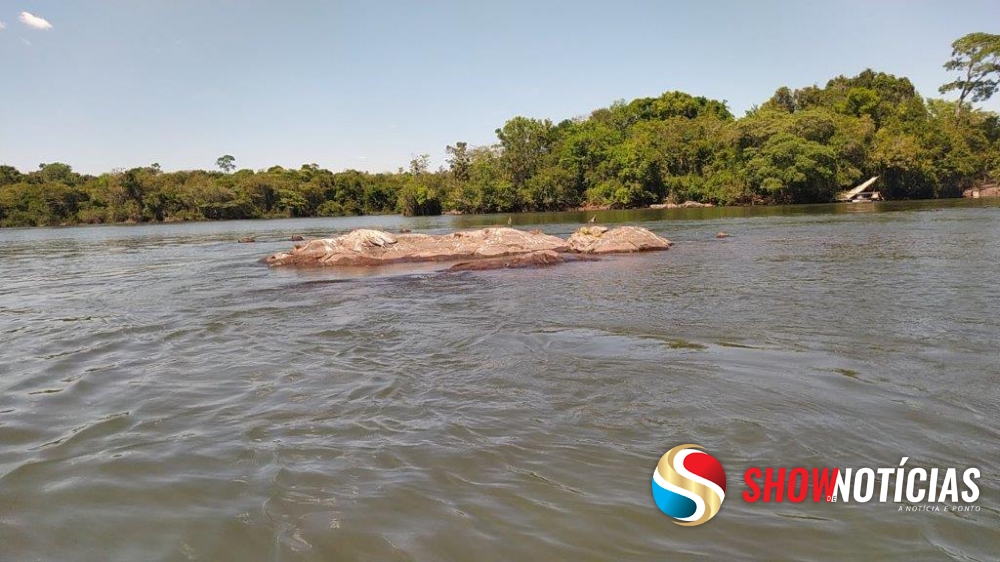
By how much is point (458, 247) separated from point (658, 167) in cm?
6115

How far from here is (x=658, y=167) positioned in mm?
76562

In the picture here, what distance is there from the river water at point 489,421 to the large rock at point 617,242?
32.4ft

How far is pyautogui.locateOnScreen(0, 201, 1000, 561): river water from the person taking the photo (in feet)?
11.2

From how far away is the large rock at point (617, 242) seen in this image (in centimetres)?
2161

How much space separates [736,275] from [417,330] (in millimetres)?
9156

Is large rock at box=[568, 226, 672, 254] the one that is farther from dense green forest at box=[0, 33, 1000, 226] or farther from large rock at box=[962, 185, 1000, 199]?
large rock at box=[962, 185, 1000, 199]

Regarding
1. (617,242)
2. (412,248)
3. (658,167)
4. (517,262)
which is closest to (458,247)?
(412,248)

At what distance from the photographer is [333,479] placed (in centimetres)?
416

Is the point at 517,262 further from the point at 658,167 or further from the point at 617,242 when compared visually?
the point at 658,167

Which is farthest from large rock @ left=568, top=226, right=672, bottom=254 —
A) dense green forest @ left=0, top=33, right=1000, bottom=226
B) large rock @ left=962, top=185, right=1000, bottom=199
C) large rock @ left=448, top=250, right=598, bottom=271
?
large rock @ left=962, top=185, right=1000, bottom=199

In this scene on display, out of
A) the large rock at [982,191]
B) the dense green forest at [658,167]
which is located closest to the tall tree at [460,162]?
the dense green forest at [658,167]

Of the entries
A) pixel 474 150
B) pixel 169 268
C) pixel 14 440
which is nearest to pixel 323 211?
pixel 474 150

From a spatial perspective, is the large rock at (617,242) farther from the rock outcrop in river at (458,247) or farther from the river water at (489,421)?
the river water at (489,421)

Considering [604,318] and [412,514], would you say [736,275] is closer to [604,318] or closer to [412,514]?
[604,318]
